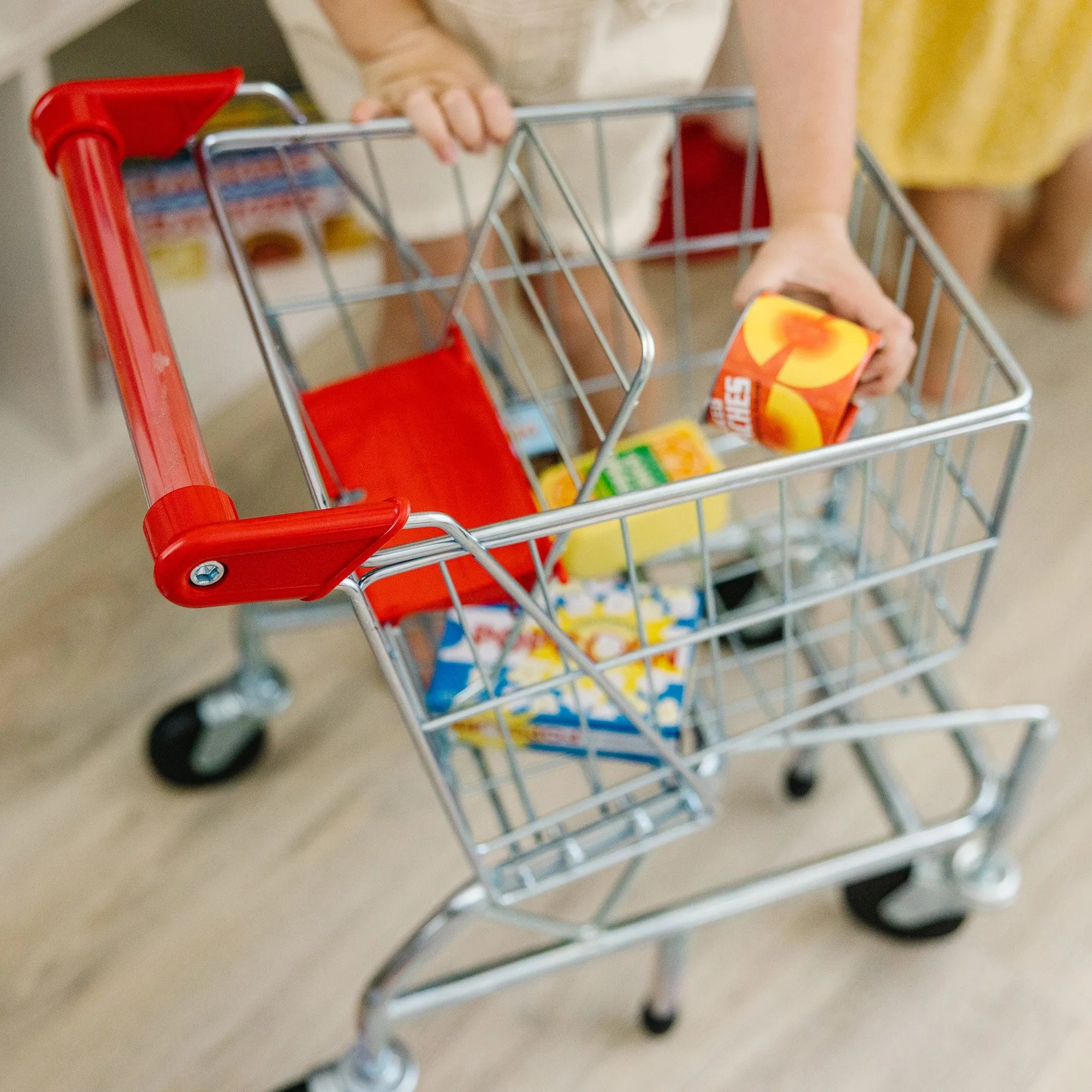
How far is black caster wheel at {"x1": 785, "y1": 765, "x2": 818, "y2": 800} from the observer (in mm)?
1137

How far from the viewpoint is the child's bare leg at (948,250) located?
1362 mm

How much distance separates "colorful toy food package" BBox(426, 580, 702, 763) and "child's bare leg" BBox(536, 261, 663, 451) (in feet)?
0.82

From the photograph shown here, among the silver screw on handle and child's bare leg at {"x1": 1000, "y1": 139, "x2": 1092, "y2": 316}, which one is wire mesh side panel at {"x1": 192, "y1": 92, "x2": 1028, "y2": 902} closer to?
the silver screw on handle

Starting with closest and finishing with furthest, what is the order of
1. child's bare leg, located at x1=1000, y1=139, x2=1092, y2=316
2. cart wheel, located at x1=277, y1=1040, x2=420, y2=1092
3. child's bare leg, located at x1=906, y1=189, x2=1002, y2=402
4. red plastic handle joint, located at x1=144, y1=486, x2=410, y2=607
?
red plastic handle joint, located at x1=144, y1=486, x2=410, y2=607, cart wheel, located at x1=277, y1=1040, x2=420, y2=1092, child's bare leg, located at x1=906, y1=189, x2=1002, y2=402, child's bare leg, located at x1=1000, y1=139, x2=1092, y2=316

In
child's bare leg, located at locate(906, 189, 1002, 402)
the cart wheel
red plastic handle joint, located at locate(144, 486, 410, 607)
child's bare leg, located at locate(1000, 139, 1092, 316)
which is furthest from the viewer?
child's bare leg, located at locate(1000, 139, 1092, 316)

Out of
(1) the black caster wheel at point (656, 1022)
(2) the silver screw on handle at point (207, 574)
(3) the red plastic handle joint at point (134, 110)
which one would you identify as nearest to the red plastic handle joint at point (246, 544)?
(2) the silver screw on handle at point (207, 574)

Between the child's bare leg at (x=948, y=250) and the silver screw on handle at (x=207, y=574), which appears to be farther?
the child's bare leg at (x=948, y=250)

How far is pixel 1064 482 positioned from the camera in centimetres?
142

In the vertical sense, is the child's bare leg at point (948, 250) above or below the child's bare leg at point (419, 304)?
below

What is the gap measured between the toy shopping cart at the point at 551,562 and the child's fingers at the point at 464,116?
35mm

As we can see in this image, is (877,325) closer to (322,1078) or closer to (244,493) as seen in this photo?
(322,1078)

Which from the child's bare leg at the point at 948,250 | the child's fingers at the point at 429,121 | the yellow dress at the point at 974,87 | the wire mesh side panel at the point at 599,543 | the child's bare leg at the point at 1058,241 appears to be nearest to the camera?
the wire mesh side panel at the point at 599,543

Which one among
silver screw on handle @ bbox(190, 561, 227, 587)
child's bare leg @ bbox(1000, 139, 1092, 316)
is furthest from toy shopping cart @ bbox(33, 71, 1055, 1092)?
child's bare leg @ bbox(1000, 139, 1092, 316)

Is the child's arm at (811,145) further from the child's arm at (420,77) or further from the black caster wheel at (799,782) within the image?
the black caster wheel at (799,782)
